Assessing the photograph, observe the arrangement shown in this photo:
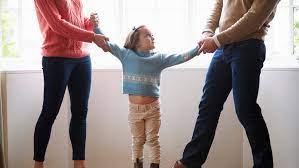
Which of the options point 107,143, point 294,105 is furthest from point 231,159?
point 107,143

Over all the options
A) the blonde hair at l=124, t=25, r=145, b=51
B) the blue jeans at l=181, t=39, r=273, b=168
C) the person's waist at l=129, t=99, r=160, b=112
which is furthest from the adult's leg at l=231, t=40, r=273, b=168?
the blonde hair at l=124, t=25, r=145, b=51

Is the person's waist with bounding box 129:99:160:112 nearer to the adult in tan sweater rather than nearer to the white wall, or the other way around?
the adult in tan sweater

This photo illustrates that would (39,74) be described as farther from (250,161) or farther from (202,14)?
(250,161)

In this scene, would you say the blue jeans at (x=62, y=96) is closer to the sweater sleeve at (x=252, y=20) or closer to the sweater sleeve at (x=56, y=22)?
the sweater sleeve at (x=56, y=22)

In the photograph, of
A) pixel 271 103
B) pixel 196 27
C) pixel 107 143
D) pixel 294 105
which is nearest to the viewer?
pixel 294 105

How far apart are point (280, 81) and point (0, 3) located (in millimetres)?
1821

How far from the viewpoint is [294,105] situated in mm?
2248

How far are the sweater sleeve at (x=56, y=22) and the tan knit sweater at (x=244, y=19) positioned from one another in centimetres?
75

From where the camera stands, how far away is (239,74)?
197cm

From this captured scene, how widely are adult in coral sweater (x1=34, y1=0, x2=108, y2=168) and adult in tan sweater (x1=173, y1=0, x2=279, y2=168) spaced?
2.04 ft

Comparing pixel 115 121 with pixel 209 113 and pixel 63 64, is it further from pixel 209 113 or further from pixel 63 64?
pixel 209 113

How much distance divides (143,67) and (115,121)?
2.03 feet

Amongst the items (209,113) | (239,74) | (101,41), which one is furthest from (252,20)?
(101,41)

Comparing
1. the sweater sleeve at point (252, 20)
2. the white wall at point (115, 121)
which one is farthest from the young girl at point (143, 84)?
the white wall at point (115, 121)
